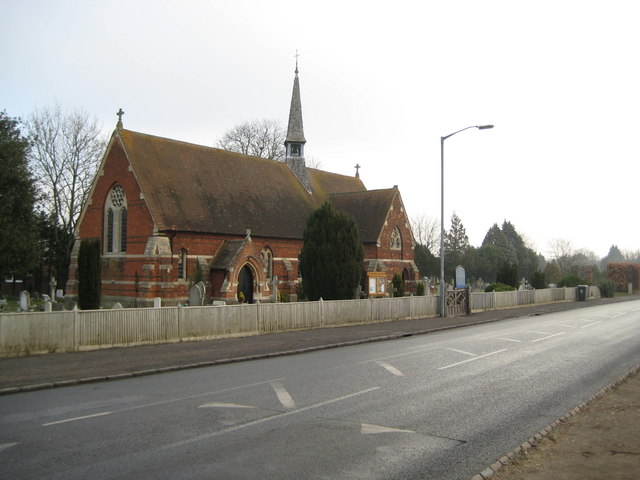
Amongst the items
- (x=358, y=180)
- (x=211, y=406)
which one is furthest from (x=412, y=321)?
(x=358, y=180)

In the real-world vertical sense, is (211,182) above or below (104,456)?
above

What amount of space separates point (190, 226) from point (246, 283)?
4.83m

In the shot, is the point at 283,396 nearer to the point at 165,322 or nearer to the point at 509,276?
the point at 165,322

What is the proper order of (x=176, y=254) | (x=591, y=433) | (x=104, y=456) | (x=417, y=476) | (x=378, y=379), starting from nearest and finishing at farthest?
1. (x=417, y=476)
2. (x=104, y=456)
3. (x=591, y=433)
4. (x=378, y=379)
5. (x=176, y=254)

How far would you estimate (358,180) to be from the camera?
52.6m

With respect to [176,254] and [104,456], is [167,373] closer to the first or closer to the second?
[104,456]

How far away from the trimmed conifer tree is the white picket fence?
7649 mm

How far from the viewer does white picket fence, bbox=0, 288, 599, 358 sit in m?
14.3

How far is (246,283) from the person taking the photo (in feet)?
111

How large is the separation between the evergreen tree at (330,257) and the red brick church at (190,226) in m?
3.78

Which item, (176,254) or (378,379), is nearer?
(378,379)

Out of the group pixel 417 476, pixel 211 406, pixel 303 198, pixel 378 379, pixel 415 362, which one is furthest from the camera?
pixel 303 198

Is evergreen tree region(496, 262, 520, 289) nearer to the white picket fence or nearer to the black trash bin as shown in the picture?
the black trash bin

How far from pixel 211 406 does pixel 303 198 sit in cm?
3376
